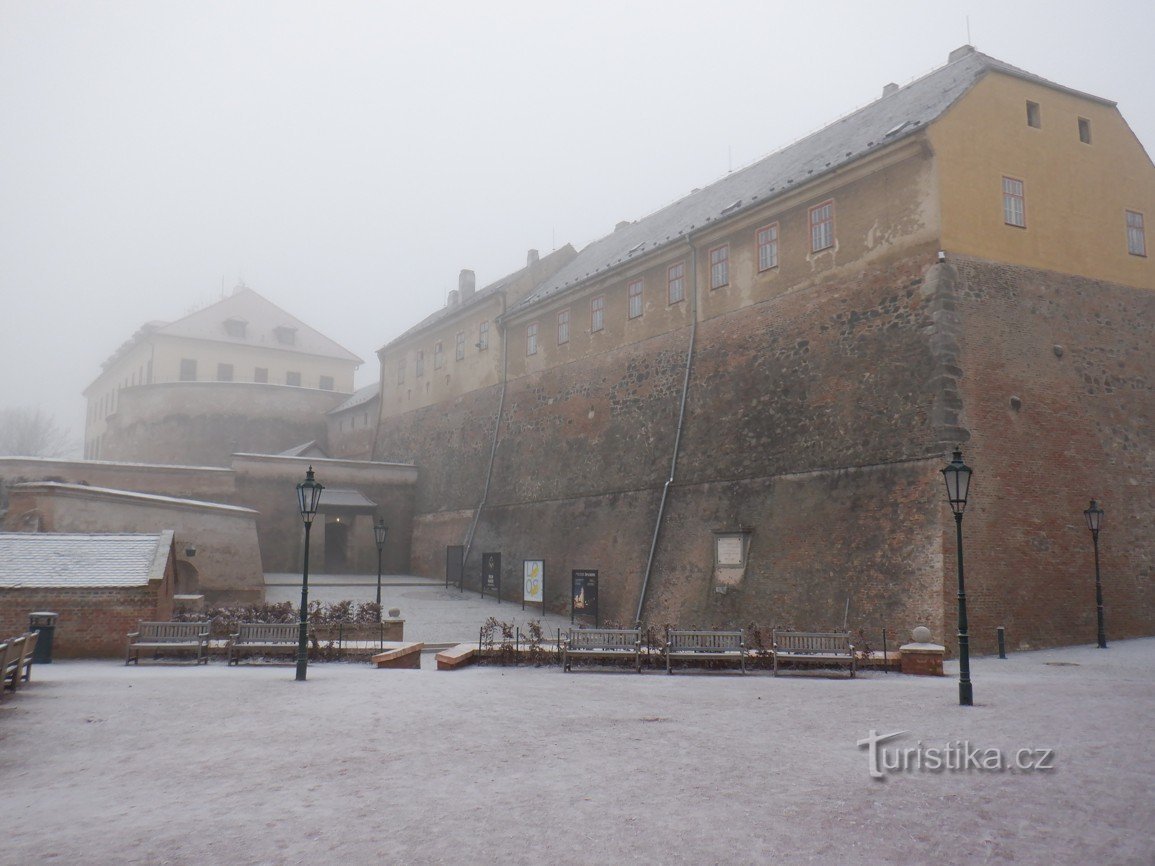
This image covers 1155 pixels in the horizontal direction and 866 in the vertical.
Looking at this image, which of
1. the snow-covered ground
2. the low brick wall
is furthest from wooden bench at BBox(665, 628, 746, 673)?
the low brick wall

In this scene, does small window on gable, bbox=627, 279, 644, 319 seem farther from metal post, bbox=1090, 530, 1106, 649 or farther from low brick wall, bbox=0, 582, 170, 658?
low brick wall, bbox=0, 582, 170, 658

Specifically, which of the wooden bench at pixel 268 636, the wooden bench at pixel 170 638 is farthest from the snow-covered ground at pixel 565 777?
A: the wooden bench at pixel 268 636

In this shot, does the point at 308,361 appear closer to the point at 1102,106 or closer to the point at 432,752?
the point at 1102,106

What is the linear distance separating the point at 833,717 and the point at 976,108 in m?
16.2

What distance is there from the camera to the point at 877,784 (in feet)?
24.1

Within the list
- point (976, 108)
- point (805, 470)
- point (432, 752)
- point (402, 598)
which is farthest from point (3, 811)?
point (402, 598)

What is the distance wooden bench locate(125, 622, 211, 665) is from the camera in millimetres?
17531

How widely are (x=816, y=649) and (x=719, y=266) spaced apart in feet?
43.0

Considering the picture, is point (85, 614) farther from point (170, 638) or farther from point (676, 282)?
point (676, 282)

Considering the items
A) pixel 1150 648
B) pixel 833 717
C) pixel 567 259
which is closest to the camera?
pixel 833 717

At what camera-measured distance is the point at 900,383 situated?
65.7ft

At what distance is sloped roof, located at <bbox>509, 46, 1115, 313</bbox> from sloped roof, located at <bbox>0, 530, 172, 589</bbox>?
1668cm

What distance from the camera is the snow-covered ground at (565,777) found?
230 inches

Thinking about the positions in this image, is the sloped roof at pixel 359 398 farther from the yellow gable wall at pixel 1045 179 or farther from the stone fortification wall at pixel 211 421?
the yellow gable wall at pixel 1045 179
